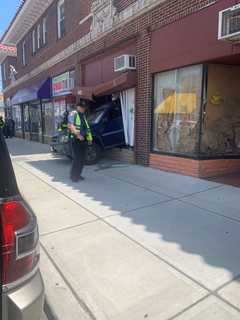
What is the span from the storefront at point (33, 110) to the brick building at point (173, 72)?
179 inches

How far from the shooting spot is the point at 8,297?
1.48m

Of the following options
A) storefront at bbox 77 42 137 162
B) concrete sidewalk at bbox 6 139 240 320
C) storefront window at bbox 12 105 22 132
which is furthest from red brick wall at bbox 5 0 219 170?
storefront window at bbox 12 105 22 132

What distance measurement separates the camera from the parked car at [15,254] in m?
1.49

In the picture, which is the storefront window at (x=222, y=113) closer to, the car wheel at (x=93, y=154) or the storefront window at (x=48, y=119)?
the car wheel at (x=93, y=154)

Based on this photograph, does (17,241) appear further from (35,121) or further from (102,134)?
(35,121)

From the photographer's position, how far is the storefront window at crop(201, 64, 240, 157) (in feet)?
21.7

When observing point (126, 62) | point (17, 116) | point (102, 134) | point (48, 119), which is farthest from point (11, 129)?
point (126, 62)

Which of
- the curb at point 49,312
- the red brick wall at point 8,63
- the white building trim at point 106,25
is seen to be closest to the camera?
the curb at point 49,312

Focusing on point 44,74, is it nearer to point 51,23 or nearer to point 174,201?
point 51,23

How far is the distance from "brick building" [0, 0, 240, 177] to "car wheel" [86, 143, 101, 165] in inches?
45.6

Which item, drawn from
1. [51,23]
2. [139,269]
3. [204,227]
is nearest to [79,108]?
[204,227]

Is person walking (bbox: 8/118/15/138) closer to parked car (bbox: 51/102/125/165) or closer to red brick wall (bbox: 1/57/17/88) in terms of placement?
red brick wall (bbox: 1/57/17/88)

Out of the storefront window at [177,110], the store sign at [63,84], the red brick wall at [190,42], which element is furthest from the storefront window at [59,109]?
the red brick wall at [190,42]

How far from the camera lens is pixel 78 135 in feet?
20.9
